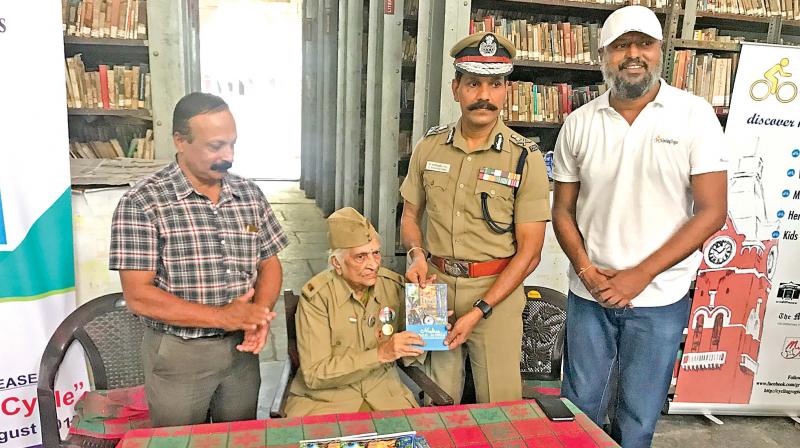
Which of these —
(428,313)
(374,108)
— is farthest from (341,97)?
(428,313)

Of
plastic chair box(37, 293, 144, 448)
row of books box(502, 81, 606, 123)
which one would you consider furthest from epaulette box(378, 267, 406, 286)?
row of books box(502, 81, 606, 123)

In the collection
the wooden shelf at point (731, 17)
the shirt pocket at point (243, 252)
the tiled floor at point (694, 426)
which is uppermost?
the wooden shelf at point (731, 17)

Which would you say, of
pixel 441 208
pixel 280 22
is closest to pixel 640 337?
pixel 441 208

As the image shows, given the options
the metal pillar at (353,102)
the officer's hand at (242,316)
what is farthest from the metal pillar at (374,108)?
the officer's hand at (242,316)

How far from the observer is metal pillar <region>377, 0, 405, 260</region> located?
15.0 ft

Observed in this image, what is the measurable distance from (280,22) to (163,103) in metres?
8.46

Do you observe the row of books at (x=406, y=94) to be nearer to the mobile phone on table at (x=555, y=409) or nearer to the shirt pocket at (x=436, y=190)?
the shirt pocket at (x=436, y=190)

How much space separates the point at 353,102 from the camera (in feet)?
20.2

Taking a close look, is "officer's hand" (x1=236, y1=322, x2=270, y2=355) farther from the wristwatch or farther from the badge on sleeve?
the badge on sleeve

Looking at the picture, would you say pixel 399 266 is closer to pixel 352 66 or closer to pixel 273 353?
pixel 273 353

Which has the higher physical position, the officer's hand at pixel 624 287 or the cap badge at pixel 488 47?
the cap badge at pixel 488 47

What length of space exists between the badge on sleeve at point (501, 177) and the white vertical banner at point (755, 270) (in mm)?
1598

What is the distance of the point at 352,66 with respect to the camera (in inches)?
243

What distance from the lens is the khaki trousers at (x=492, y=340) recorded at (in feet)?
7.43
